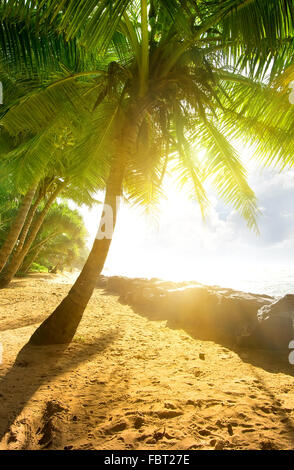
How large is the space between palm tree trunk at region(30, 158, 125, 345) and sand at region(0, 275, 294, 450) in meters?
0.20

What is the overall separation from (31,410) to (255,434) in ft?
5.71

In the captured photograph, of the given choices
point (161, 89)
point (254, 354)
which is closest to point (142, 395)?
point (254, 354)

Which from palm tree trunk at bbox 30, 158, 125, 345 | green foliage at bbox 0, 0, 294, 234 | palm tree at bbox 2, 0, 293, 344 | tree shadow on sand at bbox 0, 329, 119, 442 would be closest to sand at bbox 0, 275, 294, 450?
tree shadow on sand at bbox 0, 329, 119, 442

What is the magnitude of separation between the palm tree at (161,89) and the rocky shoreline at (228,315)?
162 centimetres

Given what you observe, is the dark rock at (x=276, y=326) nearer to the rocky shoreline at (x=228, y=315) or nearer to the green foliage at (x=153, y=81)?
the rocky shoreline at (x=228, y=315)

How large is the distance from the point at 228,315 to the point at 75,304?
295 centimetres

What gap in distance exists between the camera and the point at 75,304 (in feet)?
11.5

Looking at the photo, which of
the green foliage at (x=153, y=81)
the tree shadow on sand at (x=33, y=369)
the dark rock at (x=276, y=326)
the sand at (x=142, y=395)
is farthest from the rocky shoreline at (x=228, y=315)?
the tree shadow on sand at (x=33, y=369)

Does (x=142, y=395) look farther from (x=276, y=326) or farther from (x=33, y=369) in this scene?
(x=276, y=326)

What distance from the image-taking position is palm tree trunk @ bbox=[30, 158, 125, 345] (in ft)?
11.2

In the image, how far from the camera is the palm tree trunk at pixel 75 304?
135 inches

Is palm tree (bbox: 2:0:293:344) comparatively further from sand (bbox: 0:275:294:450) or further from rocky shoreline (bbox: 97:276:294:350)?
rocky shoreline (bbox: 97:276:294:350)
